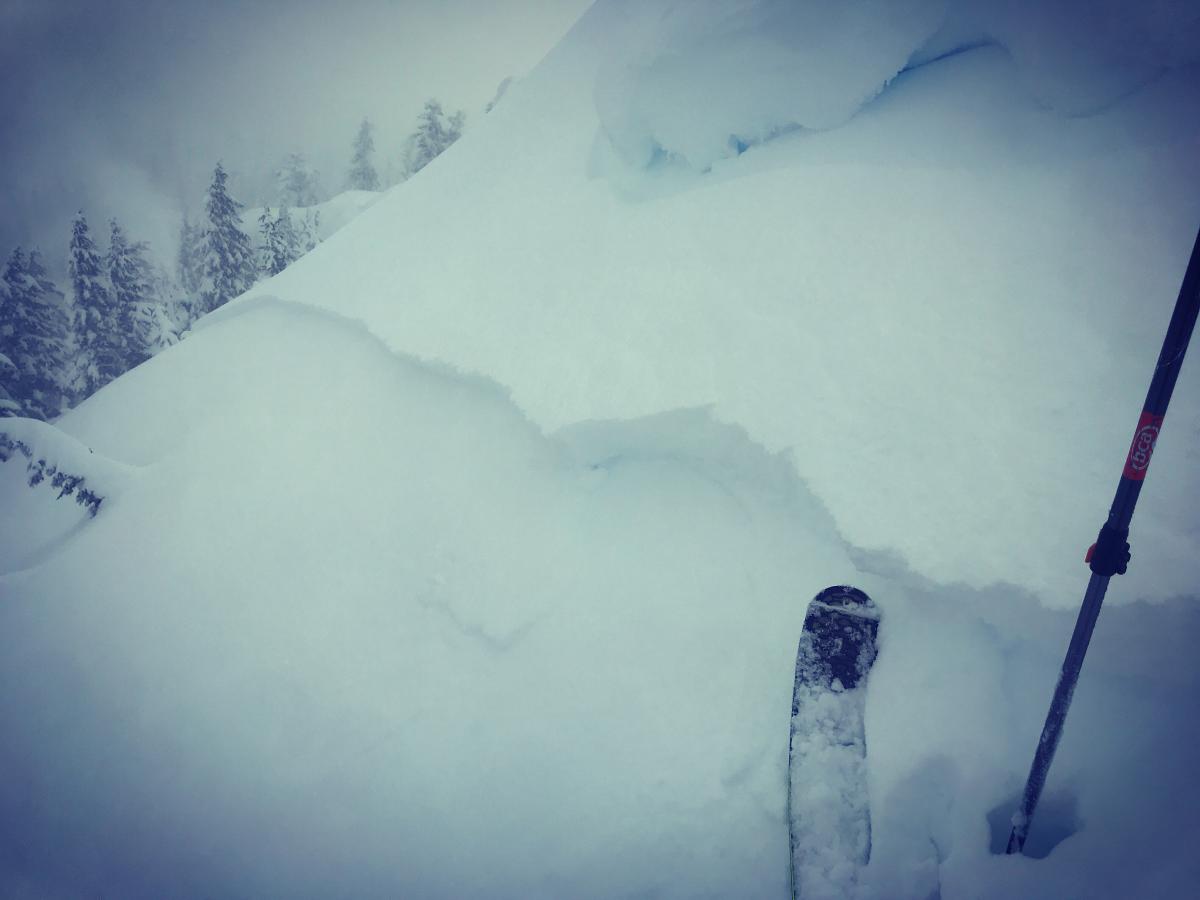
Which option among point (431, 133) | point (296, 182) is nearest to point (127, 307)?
point (431, 133)

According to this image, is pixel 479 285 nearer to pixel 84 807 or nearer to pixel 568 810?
pixel 568 810

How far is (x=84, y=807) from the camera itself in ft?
17.4

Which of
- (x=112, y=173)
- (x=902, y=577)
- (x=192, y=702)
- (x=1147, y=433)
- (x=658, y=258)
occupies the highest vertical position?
(x=1147, y=433)

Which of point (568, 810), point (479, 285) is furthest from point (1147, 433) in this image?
point (479, 285)

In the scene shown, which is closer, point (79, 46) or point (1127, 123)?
point (1127, 123)

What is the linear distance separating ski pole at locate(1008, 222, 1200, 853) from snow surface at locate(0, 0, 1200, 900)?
1.49 feet

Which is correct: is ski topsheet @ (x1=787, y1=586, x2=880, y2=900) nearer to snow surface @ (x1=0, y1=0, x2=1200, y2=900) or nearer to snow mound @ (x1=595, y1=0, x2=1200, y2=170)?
snow surface @ (x1=0, y1=0, x2=1200, y2=900)

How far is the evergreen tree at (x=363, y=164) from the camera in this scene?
49.4 m

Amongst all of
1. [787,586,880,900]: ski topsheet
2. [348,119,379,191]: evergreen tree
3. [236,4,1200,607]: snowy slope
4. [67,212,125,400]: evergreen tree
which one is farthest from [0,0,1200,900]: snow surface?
[348,119,379,191]: evergreen tree

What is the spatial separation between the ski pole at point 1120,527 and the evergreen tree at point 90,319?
30527mm

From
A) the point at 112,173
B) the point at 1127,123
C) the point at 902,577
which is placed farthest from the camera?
the point at 112,173

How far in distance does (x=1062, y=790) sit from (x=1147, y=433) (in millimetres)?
2331

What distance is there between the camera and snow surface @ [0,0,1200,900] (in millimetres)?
3482

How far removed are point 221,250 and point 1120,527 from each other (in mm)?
30783
